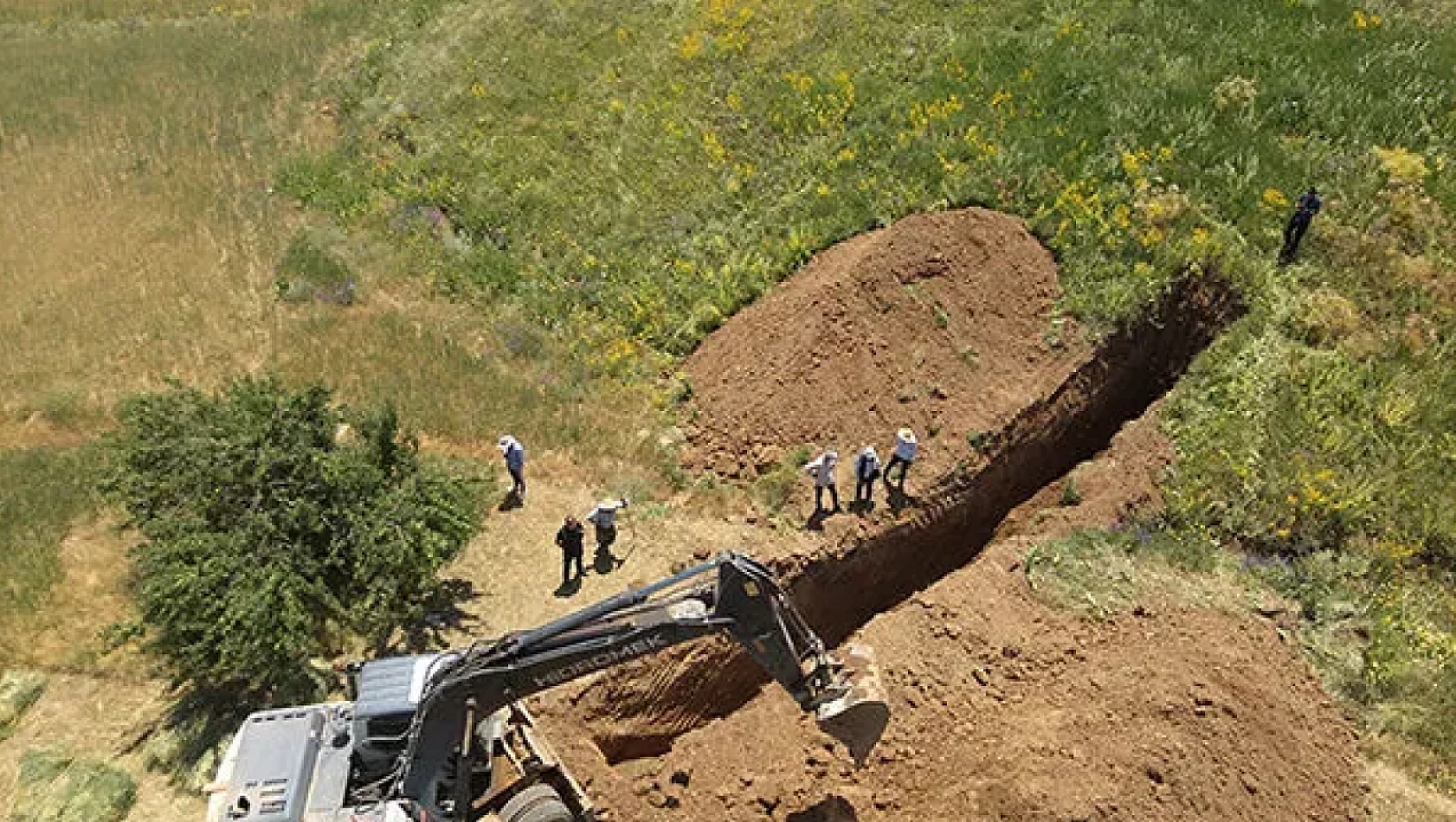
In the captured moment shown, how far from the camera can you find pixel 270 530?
551 inches

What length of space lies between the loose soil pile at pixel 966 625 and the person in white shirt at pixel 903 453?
0.64 m

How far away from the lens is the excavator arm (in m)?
10.5

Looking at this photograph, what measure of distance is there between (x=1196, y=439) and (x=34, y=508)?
21.0 meters

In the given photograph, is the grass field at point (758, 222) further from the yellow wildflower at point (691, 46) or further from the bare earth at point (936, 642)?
the bare earth at point (936, 642)

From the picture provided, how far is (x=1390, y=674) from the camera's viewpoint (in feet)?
46.6

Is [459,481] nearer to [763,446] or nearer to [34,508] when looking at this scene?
[763,446]

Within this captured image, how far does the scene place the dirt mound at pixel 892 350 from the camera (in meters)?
18.5

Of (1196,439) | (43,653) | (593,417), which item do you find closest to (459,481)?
(593,417)

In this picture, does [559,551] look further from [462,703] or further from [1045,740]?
[1045,740]

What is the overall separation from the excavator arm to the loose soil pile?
3347 millimetres

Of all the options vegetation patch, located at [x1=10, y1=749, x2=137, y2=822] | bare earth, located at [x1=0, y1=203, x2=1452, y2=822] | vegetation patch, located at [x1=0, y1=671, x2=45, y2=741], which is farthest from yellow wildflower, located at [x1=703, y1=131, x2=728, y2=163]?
vegetation patch, located at [x1=10, y1=749, x2=137, y2=822]

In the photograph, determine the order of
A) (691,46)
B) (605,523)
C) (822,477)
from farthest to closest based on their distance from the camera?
1. (691,46)
2. (822,477)
3. (605,523)

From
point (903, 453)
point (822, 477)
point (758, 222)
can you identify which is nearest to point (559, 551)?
point (822, 477)

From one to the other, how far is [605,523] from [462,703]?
601cm
